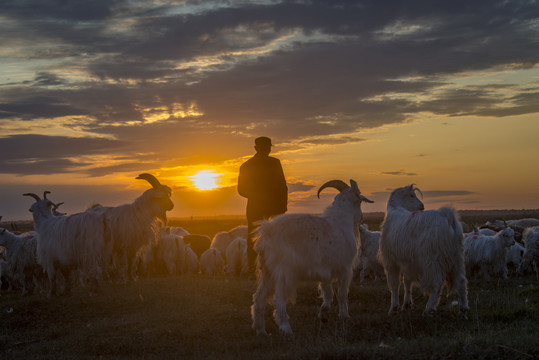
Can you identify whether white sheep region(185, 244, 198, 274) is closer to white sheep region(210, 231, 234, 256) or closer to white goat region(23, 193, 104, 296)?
white sheep region(210, 231, 234, 256)

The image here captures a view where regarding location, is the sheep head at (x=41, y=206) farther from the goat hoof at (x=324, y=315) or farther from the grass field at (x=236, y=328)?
the goat hoof at (x=324, y=315)

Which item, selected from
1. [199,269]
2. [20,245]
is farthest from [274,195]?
[199,269]

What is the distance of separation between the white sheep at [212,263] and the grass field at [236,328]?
24.9 feet

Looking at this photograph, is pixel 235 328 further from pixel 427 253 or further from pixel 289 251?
pixel 427 253

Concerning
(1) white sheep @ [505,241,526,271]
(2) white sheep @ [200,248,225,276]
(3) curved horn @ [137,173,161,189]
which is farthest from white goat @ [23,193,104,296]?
Result: (1) white sheep @ [505,241,526,271]

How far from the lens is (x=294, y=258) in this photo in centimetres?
897

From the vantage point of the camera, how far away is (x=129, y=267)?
16703 mm

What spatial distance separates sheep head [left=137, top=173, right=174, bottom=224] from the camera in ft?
49.3

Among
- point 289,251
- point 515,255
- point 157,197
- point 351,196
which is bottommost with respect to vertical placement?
point 515,255

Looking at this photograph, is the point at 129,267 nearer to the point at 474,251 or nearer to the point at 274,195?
the point at 274,195

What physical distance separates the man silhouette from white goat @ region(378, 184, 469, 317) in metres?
3.08

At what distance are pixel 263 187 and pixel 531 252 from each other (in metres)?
10.8

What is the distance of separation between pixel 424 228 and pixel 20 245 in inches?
466

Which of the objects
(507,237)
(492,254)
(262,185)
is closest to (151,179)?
(262,185)
